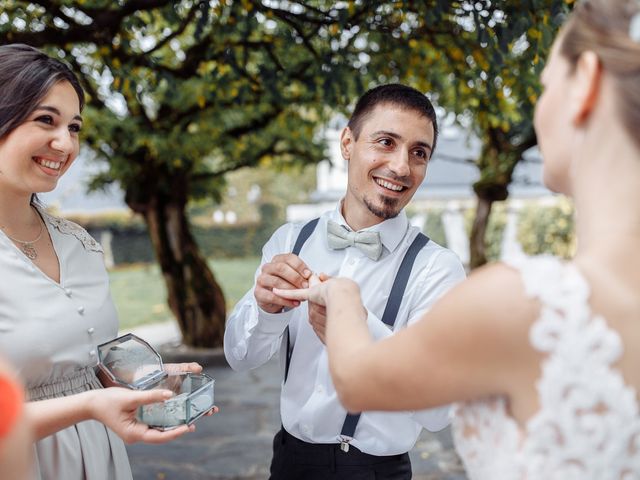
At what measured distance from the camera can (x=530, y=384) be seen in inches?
46.2

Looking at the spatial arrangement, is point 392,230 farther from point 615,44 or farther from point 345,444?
point 615,44

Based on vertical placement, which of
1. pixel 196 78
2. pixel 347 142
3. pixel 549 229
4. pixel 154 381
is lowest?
pixel 549 229

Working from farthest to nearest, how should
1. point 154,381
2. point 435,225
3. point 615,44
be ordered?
1. point 435,225
2. point 154,381
3. point 615,44

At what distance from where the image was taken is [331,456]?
2.18 meters

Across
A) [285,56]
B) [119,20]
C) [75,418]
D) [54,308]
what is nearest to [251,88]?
[285,56]

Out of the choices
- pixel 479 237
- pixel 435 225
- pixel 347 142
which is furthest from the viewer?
pixel 435 225

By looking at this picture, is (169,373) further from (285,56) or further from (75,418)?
(285,56)

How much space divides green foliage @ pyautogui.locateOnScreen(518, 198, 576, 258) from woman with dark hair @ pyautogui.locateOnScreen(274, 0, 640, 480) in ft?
48.5

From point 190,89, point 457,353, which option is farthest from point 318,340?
point 190,89

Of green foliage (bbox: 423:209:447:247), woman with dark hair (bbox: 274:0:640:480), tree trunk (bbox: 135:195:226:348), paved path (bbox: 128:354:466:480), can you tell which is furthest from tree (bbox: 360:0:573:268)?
green foliage (bbox: 423:209:447:247)

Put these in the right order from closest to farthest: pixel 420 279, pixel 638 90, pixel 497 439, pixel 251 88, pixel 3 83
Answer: pixel 638 90 → pixel 497 439 → pixel 3 83 → pixel 420 279 → pixel 251 88

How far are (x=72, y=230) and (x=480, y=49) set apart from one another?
8.98 feet

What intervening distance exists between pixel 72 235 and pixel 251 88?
102 inches

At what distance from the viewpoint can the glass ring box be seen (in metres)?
1.65
